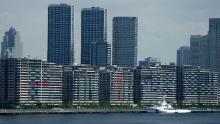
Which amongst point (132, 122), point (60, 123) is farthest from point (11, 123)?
point (132, 122)

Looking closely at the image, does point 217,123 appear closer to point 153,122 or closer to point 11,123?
point 153,122

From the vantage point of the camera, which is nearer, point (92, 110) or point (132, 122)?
point (132, 122)

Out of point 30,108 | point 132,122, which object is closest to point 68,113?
point 30,108

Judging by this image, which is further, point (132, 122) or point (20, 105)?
point (20, 105)

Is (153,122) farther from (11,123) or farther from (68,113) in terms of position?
(68,113)

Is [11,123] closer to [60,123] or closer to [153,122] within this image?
[60,123]

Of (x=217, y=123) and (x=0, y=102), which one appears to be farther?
A: (x=0, y=102)

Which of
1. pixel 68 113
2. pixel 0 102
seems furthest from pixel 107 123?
pixel 0 102
